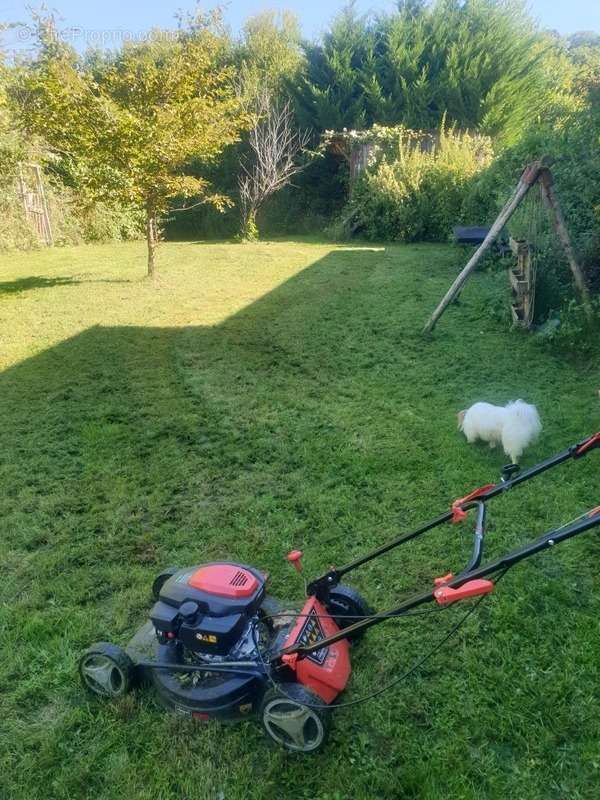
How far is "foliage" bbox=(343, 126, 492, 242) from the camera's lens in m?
13.1

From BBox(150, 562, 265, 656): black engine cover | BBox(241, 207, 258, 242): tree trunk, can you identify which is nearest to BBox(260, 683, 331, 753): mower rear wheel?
BBox(150, 562, 265, 656): black engine cover

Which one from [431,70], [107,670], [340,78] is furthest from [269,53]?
[107,670]

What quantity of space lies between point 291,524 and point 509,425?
1528 mm

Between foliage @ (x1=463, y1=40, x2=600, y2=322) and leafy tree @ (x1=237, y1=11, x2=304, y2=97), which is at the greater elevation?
leafy tree @ (x1=237, y1=11, x2=304, y2=97)

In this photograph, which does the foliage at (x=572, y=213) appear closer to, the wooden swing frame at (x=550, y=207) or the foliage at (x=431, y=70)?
the wooden swing frame at (x=550, y=207)

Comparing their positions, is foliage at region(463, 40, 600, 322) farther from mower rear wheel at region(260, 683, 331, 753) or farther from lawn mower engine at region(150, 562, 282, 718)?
mower rear wheel at region(260, 683, 331, 753)

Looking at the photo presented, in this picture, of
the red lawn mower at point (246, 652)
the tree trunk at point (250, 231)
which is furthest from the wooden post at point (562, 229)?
the tree trunk at point (250, 231)

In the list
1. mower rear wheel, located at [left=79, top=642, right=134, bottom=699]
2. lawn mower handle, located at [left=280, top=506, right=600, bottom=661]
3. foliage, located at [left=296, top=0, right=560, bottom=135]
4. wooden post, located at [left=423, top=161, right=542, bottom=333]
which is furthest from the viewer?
foliage, located at [left=296, top=0, right=560, bottom=135]

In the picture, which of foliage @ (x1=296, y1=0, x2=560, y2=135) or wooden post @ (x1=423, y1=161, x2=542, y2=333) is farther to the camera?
foliage @ (x1=296, y1=0, x2=560, y2=135)

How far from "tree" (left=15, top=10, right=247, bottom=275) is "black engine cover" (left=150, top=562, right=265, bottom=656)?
718 centimetres

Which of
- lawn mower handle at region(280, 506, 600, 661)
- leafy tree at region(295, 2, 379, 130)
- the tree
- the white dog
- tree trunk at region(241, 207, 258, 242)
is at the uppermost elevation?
leafy tree at region(295, 2, 379, 130)

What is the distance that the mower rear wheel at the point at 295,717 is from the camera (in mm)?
1923

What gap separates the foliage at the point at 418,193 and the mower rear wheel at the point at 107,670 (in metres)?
12.5

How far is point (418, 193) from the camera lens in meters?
13.2
